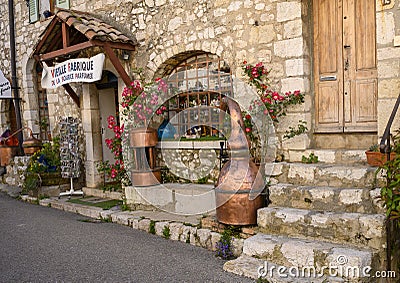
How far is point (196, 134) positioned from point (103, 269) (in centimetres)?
277

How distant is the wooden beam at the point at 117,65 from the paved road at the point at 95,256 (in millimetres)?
2381

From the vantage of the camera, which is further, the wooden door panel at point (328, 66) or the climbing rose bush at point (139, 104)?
the climbing rose bush at point (139, 104)

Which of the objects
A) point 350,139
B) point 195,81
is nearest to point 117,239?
point 195,81

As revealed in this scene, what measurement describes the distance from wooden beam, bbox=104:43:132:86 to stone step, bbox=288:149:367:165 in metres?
3.06

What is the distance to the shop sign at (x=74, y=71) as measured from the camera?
644 centimetres

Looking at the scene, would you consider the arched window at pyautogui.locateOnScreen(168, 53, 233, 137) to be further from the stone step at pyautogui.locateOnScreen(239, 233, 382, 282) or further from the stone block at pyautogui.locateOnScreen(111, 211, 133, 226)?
the stone step at pyautogui.locateOnScreen(239, 233, 382, 282)

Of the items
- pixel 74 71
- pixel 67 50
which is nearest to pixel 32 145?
pixel 74 71

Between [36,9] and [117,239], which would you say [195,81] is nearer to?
[117,239]

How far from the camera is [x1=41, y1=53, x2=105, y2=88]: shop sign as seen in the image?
6441mm

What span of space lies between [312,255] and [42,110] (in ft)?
26.8

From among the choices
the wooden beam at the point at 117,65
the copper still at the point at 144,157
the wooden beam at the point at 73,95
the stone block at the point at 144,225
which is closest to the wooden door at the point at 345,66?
the copper still at the point at 144,157

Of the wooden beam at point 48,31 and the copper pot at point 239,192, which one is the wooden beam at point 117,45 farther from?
the copper pot at point 239,192

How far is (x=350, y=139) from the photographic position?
16.1ft

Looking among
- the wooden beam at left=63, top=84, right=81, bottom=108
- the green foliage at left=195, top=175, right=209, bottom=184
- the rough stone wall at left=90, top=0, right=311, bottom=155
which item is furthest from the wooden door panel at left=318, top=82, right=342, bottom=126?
the wooden beam at left=63, top=84, right=81, bottom=108
